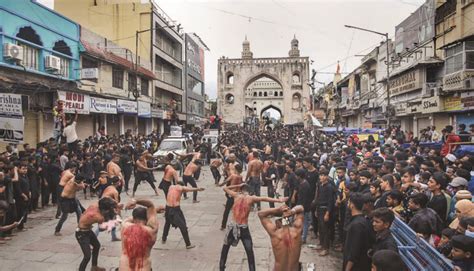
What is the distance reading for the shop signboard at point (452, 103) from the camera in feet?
56.6

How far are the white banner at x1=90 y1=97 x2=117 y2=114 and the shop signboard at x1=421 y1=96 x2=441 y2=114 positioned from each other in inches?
656

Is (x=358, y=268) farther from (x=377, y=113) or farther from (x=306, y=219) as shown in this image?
(x=377, y=113)

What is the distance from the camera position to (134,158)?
16422 mm

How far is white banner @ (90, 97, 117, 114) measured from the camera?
18750 mm

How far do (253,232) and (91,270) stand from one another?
3758mm

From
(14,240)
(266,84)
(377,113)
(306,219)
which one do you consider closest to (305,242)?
(306,219)

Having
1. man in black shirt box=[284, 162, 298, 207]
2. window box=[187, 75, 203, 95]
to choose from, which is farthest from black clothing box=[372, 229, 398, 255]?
window box=[187, 75, 203, 95]

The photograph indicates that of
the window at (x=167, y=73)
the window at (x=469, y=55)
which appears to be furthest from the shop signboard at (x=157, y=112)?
the window at (x=469, y=55)

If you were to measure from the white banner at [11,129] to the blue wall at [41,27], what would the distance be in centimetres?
452

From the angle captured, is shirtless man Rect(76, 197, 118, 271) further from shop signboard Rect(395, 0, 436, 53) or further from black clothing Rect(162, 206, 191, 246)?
shop signboard Rect(395, 0, 436, 53)

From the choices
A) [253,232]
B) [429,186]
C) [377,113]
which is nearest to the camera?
[429,186]

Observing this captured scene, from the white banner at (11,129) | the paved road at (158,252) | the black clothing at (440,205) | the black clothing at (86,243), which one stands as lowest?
the paved road at (158,252)

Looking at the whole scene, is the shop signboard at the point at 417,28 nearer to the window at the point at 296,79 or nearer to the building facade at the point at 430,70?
the building facade at the point at 430,70

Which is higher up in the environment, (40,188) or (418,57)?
(418,57)
